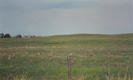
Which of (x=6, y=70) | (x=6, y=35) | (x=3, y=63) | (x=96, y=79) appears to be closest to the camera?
(x=96, y=79)

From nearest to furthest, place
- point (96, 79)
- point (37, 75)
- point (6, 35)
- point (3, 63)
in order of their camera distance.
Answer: point (96, 79)
point (37, 75)
point (3, 63)
point (6, 35)

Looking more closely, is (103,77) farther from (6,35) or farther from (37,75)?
(6,35)

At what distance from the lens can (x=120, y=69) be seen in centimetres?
1557

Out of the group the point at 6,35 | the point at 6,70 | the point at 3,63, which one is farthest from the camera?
the point at 6,35

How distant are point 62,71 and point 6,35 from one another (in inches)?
2613

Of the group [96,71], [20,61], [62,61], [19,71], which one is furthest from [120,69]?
[20,61]

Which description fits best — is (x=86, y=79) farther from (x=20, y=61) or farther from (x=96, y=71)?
(x=20, y=61)

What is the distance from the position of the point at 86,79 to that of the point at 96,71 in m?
2.20

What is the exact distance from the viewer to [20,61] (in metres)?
19.3

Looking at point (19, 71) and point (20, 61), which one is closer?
point (19, 71)

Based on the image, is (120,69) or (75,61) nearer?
(120,69)

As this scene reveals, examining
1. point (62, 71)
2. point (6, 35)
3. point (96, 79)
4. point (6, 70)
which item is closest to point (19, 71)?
point (6, 70)

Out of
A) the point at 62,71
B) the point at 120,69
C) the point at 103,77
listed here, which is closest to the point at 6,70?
the point at 62,71

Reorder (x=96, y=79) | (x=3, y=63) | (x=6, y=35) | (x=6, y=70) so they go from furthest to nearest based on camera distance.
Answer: (x=6, y=35) → (x=3, y=63) → (x=6, y=70) → (x=96, y=79)
